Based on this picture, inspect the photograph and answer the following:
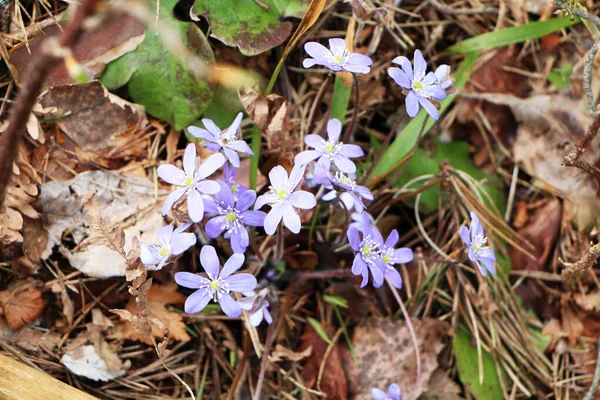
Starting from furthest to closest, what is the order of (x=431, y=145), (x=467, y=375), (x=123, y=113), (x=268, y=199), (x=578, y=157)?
(x=431, y=145)
(x=467, y=375)
(x=123, y=113)
(x=578, y=157)
(x=268, y=199)

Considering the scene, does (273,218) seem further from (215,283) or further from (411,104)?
(411,104)

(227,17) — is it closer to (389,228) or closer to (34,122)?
(34,122)

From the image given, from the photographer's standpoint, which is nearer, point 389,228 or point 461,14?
point 389,228

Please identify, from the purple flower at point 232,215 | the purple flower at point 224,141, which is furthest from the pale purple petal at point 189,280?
the purple flower at point 224,141

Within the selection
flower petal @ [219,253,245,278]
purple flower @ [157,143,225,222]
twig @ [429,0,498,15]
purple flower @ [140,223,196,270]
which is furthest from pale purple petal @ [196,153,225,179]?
twig @ [429,0,498,15]

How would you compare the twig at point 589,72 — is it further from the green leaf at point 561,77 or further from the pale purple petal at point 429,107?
the green leaf at point 561,77

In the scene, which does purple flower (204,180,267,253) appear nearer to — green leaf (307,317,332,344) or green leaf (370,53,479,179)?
green leaf (307,317,332,344)

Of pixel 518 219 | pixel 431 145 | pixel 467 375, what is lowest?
pixel 467 375

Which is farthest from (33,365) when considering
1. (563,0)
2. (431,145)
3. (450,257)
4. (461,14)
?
(461,14)

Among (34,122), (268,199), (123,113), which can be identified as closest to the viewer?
→ (268,199)
